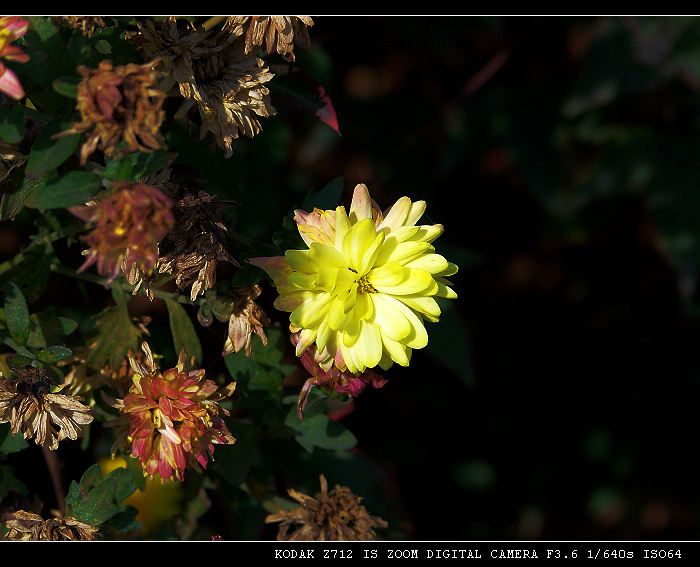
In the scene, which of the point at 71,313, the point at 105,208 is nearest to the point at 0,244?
the point at 71,313

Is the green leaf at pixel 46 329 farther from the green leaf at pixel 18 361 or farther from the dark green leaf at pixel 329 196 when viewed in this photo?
the dark green leaf at pixel 329 196

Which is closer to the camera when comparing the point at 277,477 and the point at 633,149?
the point at 277,477

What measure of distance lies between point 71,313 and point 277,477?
430 millimetres

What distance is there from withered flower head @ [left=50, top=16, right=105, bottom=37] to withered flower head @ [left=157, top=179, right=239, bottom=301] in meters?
0.17

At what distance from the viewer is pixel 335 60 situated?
58.0 inches

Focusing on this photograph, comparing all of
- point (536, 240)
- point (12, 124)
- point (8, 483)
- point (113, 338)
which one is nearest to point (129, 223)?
point (12, 124)

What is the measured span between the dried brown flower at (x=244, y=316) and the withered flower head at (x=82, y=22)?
0.31m

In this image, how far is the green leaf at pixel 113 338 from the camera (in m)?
0.81

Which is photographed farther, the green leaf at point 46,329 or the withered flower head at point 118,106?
the green leaf at point 46,329

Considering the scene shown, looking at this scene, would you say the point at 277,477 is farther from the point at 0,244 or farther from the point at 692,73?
the point at 692,73

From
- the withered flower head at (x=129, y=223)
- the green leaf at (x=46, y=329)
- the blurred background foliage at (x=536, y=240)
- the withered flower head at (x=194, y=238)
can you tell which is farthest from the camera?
the blurred background foliage at (x=536, y=240)

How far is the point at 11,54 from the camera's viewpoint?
1.93 ft

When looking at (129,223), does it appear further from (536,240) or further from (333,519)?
(536,240)

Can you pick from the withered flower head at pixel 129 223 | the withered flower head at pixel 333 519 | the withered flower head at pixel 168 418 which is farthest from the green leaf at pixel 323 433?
the withered flower head at pixel 129 223
